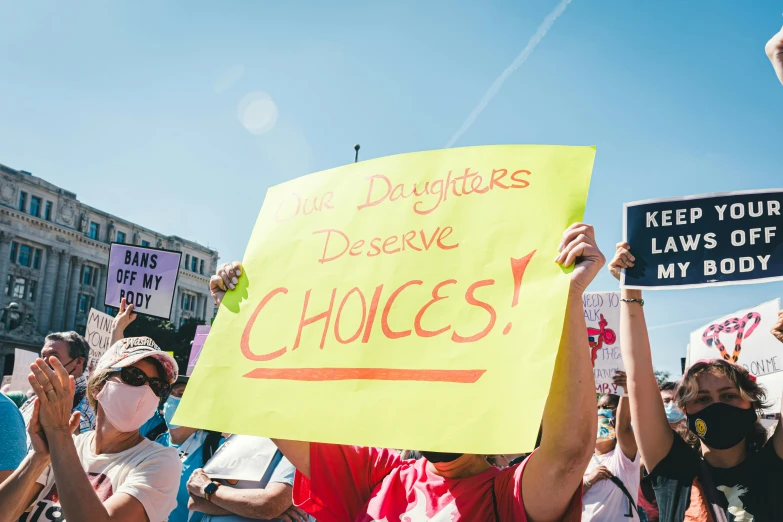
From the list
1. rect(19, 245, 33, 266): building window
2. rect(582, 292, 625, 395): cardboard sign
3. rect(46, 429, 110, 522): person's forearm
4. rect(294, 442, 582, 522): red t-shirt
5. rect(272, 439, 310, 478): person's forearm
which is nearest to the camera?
rect(294, 442, 582, 522): red t-shirt

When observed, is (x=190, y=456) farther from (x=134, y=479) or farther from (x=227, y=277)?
(x=227, y=277)

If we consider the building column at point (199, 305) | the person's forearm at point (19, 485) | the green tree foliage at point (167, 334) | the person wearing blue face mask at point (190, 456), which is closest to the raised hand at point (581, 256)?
the person's forearm at point (19, 485)

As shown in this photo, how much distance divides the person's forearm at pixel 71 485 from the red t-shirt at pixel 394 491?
86cm

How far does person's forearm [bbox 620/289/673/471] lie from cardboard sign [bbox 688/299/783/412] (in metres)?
3.63

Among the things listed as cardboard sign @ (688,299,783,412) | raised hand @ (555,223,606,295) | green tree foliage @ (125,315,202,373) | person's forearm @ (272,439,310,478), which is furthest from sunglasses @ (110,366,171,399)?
green tree foliage @ (125,315,202,373)

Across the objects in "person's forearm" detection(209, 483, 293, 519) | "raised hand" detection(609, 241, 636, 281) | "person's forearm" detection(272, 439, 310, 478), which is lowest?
"person's forearm" detection(209, 483, 293, 519)

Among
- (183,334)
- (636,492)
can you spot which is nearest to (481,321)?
(636,492)

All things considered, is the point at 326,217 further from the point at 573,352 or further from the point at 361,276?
the point at 573,352

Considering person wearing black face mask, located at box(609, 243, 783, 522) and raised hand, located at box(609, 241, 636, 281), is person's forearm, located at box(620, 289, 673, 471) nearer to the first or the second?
person wearing black face mask, located at box(609, 243, 783, 522)

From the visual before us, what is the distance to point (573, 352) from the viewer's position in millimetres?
1602

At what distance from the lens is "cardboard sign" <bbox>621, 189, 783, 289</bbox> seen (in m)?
2.58

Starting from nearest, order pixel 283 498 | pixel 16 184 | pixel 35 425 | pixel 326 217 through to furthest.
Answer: pixel 326 217
pixel 35 425
pixel 283 498
pixel 16 184

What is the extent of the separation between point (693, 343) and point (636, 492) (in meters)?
2.61

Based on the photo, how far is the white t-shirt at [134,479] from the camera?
8.13 feet
